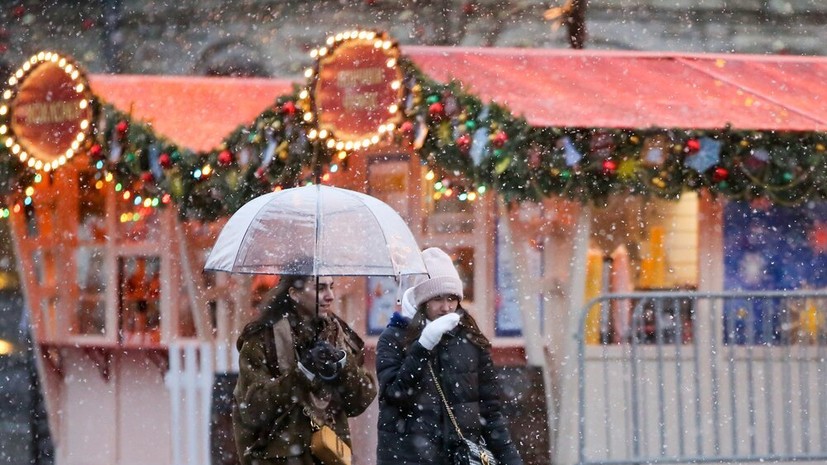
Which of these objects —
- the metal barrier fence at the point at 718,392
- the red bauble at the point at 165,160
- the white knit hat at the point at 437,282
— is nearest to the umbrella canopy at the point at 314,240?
the white knit hat at the point at 437,282

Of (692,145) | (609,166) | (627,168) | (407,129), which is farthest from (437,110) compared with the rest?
(692,145)

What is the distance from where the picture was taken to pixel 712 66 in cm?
1138

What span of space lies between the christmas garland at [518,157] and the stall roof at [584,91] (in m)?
0.11

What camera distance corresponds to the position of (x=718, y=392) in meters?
9.68

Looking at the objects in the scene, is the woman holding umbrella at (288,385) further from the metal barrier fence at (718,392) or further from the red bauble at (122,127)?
the red bauble at (122,127)

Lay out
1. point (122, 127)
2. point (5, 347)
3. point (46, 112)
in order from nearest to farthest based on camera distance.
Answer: point (122, 127)
point (46, 112)
point (5, 347)

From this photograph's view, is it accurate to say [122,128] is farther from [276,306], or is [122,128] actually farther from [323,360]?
[323,360]

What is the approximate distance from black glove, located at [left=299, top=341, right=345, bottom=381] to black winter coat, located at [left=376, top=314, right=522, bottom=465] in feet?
3.07

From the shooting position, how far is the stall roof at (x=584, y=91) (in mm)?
10172

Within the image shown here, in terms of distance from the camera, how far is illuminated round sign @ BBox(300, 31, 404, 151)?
32.6 ft

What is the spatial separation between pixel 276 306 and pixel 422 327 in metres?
0.94

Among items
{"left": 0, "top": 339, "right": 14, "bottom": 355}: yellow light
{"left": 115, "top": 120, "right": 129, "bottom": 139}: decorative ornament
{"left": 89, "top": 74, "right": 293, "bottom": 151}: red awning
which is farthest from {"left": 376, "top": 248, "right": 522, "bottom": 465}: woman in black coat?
{"left": 0, "top": 339, "right": 14, "bottom": 355}: yellow light

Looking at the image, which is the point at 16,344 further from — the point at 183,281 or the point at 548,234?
the point at 548,234

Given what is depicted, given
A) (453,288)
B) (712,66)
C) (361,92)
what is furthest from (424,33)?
(453,288)
